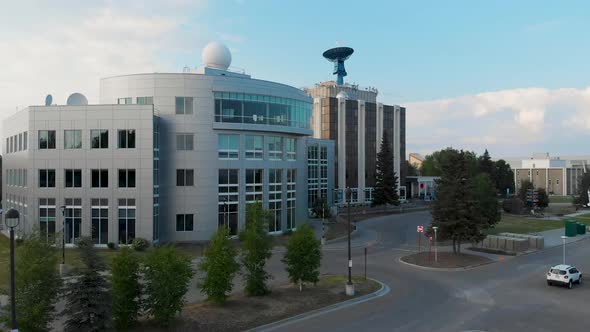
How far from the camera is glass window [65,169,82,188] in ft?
137

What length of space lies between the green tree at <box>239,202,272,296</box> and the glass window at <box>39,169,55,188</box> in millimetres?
25175

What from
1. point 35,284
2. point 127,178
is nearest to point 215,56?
point 127,178

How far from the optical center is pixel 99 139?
4184cm

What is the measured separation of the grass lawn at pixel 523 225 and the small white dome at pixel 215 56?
37.2m

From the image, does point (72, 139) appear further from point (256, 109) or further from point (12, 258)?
point (12, 258)

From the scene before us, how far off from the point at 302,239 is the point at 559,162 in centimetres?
15548

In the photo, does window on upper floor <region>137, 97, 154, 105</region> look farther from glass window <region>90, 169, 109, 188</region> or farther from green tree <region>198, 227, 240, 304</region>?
green tree <region>198, 227, 240, 304</region>

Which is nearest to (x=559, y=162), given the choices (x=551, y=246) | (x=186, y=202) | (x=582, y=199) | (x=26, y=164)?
(x=582, y=199)

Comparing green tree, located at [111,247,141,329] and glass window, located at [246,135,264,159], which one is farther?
glass window, located at [246,135,264,159]

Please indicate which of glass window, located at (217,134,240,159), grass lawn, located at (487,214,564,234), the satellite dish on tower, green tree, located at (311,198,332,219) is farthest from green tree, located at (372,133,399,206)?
glass window, located at (217,134,240,159)

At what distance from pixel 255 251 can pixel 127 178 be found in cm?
2155

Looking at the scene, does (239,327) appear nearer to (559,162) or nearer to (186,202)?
(186,202)

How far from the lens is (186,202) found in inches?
1770

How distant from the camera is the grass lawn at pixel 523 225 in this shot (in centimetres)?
5944
